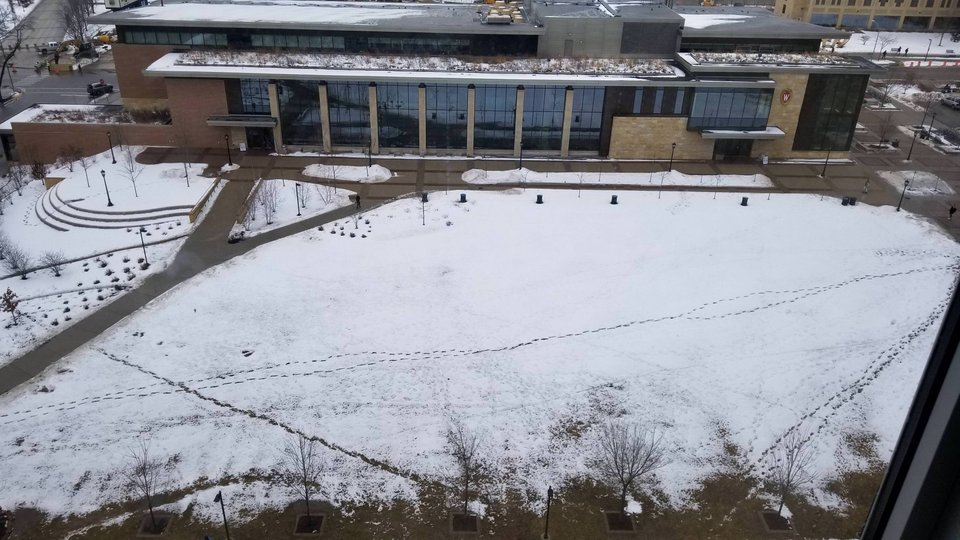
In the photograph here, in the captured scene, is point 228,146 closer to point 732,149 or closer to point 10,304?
point 10,304

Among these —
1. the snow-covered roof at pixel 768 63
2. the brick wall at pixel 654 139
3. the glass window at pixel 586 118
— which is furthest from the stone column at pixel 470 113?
the snow-covered roof at pixel 768 63

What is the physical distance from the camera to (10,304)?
35875 mm

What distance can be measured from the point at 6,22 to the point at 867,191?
4121 inches

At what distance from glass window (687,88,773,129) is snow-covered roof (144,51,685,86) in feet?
8.56

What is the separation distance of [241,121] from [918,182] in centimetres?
5020

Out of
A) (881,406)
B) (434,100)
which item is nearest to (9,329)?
(434,100)

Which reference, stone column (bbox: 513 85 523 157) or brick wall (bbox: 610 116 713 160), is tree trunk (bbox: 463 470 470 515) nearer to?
stone column (bbox: 513 85 523 157)

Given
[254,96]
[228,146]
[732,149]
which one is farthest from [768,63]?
[228,146]

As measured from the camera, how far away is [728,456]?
94.8 feet

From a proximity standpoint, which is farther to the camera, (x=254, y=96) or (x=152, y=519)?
(x=254, y=96)

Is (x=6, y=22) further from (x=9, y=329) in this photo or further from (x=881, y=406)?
(x=881, y=406)

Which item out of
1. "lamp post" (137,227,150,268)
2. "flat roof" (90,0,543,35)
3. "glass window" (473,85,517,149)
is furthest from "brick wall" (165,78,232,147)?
"glass window" (473,85,517,149)

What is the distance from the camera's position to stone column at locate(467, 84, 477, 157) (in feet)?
179

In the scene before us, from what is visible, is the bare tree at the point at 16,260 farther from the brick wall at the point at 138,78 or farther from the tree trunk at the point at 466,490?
the tree trunk at the point at 466,490
